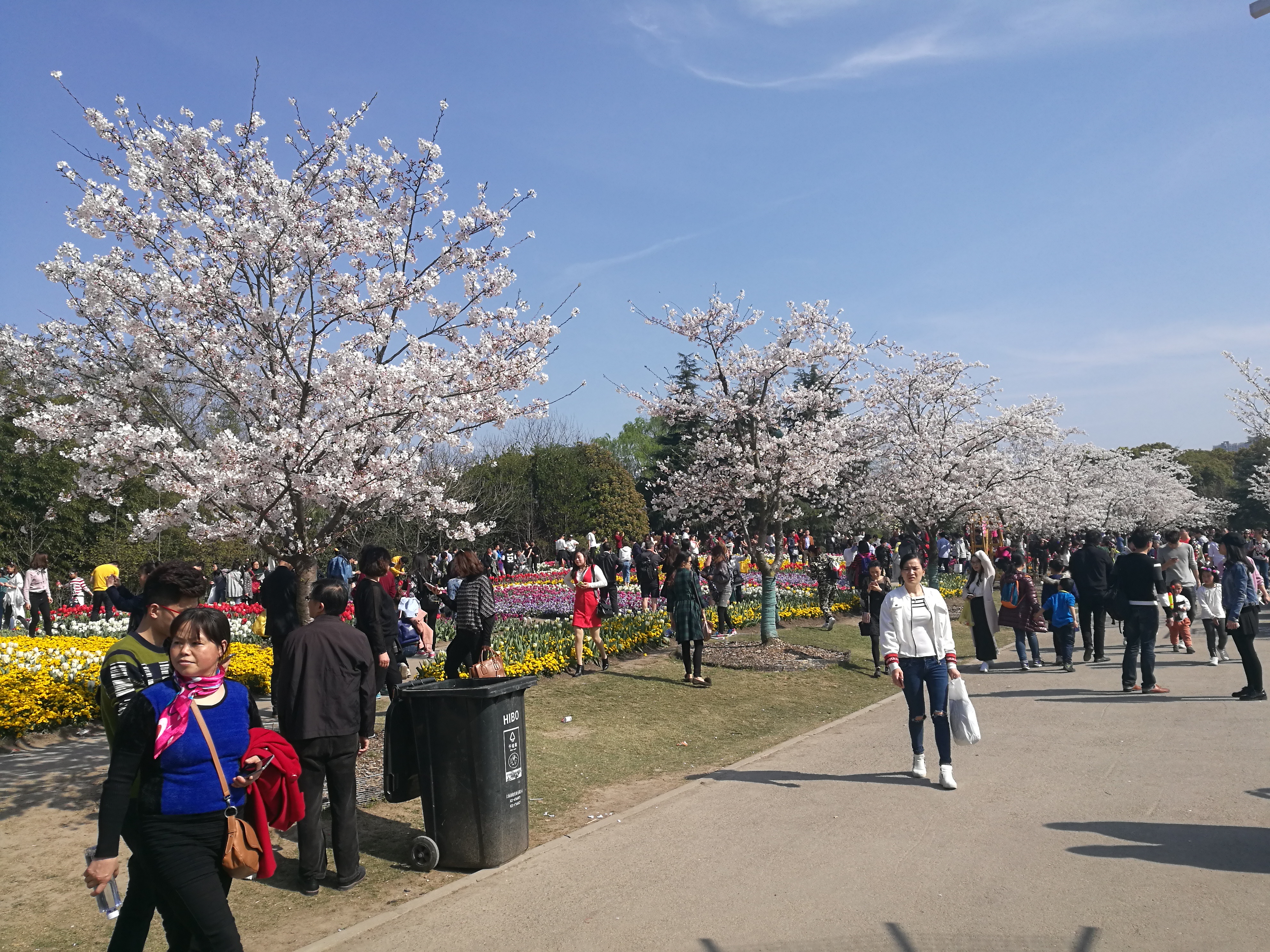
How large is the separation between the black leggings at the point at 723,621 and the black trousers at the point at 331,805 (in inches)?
466

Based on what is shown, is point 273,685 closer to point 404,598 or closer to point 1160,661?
point 404,598

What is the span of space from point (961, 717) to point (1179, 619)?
9278 mm

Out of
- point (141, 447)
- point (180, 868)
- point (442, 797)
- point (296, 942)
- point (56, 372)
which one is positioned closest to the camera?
point (180, 868)

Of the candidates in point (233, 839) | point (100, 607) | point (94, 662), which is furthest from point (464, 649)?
point (100, 607)

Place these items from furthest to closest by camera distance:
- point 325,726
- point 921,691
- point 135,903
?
1. point 921,691
2. point 325,726
3. point 135,903

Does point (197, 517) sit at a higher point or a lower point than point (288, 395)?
lower

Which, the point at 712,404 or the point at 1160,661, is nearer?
the point at 1160,661

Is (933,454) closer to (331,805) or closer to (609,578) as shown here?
(609,578)

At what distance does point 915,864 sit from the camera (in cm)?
539

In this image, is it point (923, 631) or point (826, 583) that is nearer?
point (923, 631)

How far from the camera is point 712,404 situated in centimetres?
1703

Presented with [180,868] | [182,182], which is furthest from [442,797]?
[182,182]

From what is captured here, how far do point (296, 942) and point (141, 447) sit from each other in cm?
414

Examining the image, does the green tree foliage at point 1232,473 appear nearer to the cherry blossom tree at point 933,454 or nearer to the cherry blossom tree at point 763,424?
the cherry blossom tree at point 933,454
